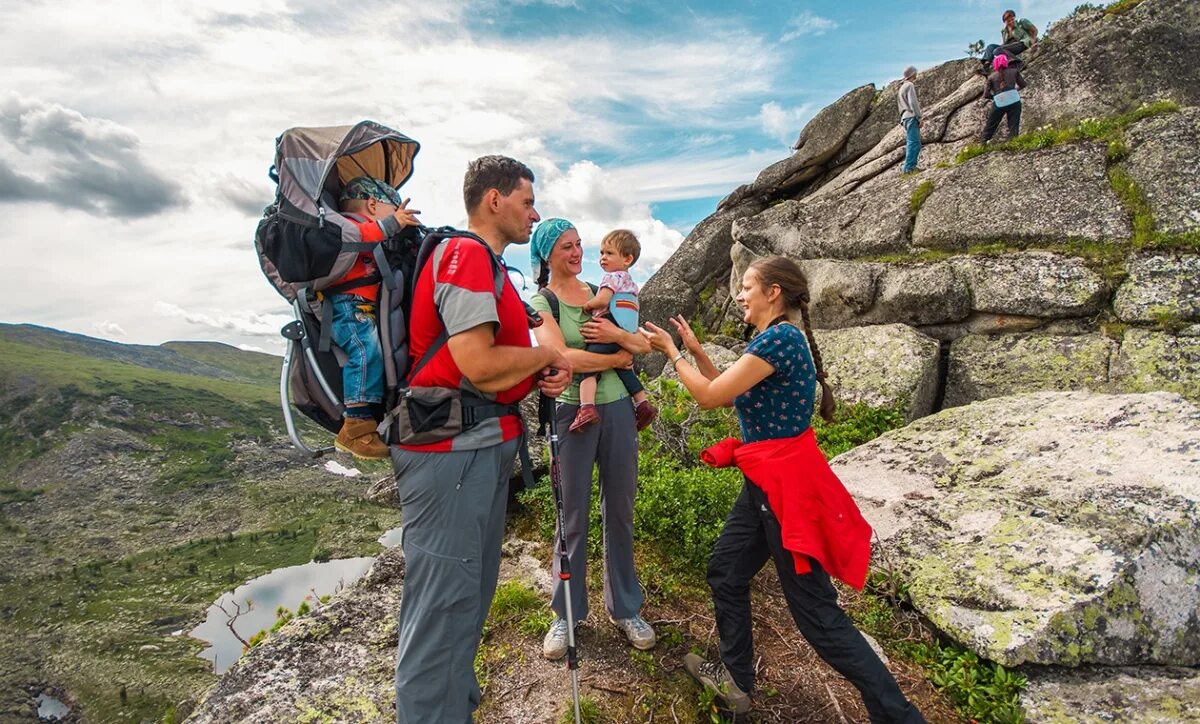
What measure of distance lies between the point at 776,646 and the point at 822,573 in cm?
201

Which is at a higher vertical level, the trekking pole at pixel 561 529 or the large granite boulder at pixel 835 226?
the large granite boulder at pixel 835 226

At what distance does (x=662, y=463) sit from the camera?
29.4 ft

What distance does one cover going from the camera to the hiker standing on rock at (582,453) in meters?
5.49

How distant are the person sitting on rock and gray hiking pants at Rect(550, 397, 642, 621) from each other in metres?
17.1

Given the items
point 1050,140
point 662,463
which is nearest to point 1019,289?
point 1050,140

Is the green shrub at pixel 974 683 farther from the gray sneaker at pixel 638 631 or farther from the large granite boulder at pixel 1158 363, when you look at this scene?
the large granite boulder at pixel 1158 363

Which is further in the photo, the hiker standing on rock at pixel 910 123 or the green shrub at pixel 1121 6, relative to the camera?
the hiker standing on rock at pixel 910 123

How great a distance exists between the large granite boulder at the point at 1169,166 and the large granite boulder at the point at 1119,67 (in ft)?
13.5

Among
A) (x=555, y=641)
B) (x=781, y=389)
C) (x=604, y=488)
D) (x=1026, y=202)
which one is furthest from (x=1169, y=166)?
(x=555, y=641)

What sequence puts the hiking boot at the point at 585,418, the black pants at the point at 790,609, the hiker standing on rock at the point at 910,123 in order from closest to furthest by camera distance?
the black pants at the point at 790,609, the hiking boot at the point at 585,418, the hiker standing on rock at the point at 910,123

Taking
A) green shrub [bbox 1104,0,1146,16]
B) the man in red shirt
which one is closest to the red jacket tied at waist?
the man in red shirt

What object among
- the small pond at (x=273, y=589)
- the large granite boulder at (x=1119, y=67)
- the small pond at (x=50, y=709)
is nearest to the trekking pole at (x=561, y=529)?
the large granite boulder at (x=1119, y=67)

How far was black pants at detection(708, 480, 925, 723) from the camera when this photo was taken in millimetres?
3979

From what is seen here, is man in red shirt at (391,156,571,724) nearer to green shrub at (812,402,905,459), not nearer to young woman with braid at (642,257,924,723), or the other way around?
young woman with braid at (642,257,924,723)
